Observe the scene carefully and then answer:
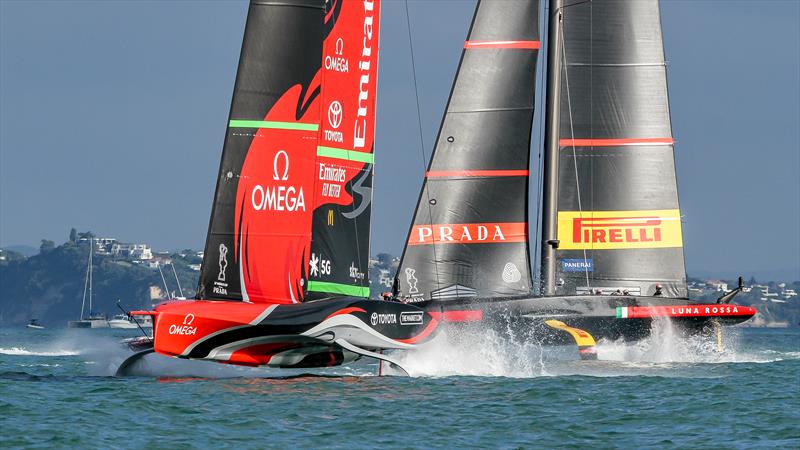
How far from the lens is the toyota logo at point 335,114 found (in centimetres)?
2370

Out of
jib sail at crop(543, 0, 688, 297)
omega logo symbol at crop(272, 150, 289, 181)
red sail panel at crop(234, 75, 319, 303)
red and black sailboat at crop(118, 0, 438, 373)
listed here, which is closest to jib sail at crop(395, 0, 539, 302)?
jib sail at crop(543, 0, 688, 297)

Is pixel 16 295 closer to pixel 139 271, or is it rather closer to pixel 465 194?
pixel 139 271

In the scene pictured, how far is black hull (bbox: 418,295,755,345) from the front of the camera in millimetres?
28250

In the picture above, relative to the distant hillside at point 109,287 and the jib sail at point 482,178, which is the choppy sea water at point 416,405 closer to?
the jib sail at point 482,178

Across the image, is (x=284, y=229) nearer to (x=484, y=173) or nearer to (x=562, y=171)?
(x=484, y=173)

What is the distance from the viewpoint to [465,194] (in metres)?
30.6

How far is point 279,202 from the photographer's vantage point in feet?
74.7

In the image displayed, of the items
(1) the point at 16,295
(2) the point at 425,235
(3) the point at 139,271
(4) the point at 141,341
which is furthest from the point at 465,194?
(1) the point at 16,295

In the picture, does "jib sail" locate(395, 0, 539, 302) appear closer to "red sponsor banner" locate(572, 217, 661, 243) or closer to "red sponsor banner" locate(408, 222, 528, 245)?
"red sponsor banner" locate(408, 222, 528, 245)

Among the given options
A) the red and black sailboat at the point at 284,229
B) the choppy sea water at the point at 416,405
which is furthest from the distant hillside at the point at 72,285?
the red and black sailboat at the point at 284,229

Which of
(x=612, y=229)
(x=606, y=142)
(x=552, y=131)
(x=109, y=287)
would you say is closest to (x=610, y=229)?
(x=612, y=229)

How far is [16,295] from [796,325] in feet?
317

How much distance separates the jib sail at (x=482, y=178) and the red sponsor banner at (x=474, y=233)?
2cm

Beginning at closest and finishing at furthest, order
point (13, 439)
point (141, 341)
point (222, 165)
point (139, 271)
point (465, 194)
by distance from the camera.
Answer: point (13, 439), point (222, 165), point (141, 341), point (465, 194), point (139, 271)
